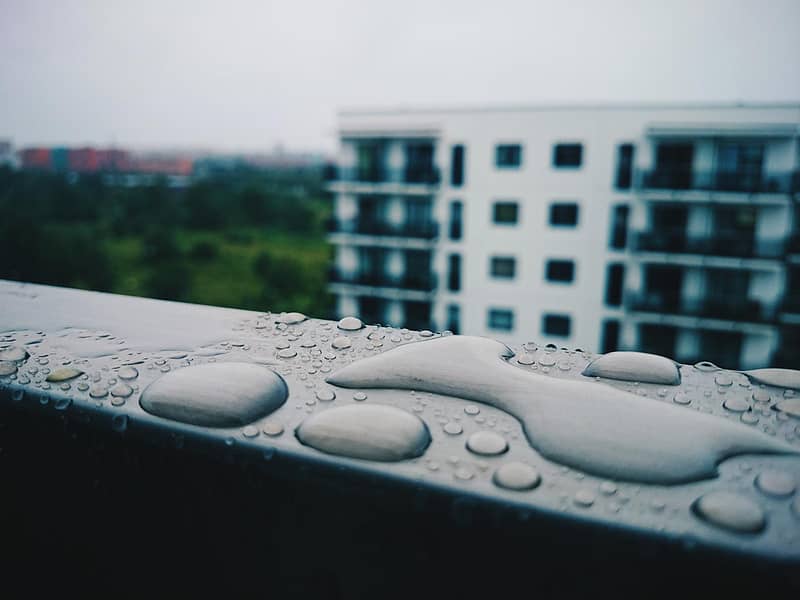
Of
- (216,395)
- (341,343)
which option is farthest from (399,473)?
(341,343)

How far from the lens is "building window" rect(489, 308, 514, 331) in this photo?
50.2 ft

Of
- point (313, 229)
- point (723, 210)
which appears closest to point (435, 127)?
point (723, 210)

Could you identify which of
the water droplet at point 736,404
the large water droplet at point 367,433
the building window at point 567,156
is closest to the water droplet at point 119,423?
the large water droplet at point 367,433

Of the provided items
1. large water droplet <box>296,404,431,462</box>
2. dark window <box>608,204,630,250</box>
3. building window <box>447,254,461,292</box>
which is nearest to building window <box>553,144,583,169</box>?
dark window <box>608,204,630,250</box>

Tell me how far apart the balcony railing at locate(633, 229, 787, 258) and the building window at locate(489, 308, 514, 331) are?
373cm

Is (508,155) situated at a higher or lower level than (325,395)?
higher

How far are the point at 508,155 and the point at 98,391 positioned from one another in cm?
1445

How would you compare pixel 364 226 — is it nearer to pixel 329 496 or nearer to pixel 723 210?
pixel 723 210

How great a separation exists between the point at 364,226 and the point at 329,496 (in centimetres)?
1554

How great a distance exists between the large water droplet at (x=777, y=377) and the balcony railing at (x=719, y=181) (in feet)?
45.7

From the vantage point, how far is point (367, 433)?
27.2 inches

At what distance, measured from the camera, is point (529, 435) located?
2.41 feet

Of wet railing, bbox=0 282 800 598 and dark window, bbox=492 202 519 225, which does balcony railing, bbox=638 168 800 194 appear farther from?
wet railing, bbox=0 282 800 598

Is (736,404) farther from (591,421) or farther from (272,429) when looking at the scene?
(272,429)
